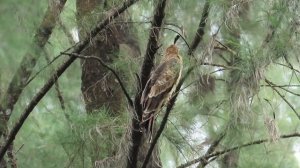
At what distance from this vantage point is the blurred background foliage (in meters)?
2.53

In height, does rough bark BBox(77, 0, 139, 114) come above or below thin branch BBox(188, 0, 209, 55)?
above

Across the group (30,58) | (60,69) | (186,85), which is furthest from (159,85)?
(30,58)

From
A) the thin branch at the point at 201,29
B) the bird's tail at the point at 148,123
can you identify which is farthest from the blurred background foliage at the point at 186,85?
the bird's tail at the point at 148,123

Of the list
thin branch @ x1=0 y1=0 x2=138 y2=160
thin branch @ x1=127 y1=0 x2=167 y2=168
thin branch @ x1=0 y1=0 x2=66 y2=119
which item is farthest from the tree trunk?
thin branch @ x1=127 y1=0 x2=167 y2=168

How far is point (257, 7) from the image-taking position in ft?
8.93

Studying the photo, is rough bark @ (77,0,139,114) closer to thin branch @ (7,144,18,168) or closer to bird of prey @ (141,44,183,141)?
thin branch @ (7,144,18,168)

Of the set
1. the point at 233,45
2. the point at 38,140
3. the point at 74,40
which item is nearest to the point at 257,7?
the point at 233,45

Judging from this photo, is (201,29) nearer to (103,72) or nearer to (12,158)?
(103,72)

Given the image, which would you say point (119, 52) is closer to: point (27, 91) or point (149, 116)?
point (27, 91)

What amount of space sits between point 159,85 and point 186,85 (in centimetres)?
32

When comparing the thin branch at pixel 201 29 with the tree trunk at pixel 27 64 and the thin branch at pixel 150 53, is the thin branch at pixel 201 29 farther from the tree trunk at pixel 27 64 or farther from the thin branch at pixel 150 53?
the tree trunk at pixel 27 64

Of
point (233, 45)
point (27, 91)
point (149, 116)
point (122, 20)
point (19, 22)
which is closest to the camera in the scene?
point (149, 116)

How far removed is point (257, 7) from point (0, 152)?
4.47 feet

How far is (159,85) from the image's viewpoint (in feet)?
7.72
